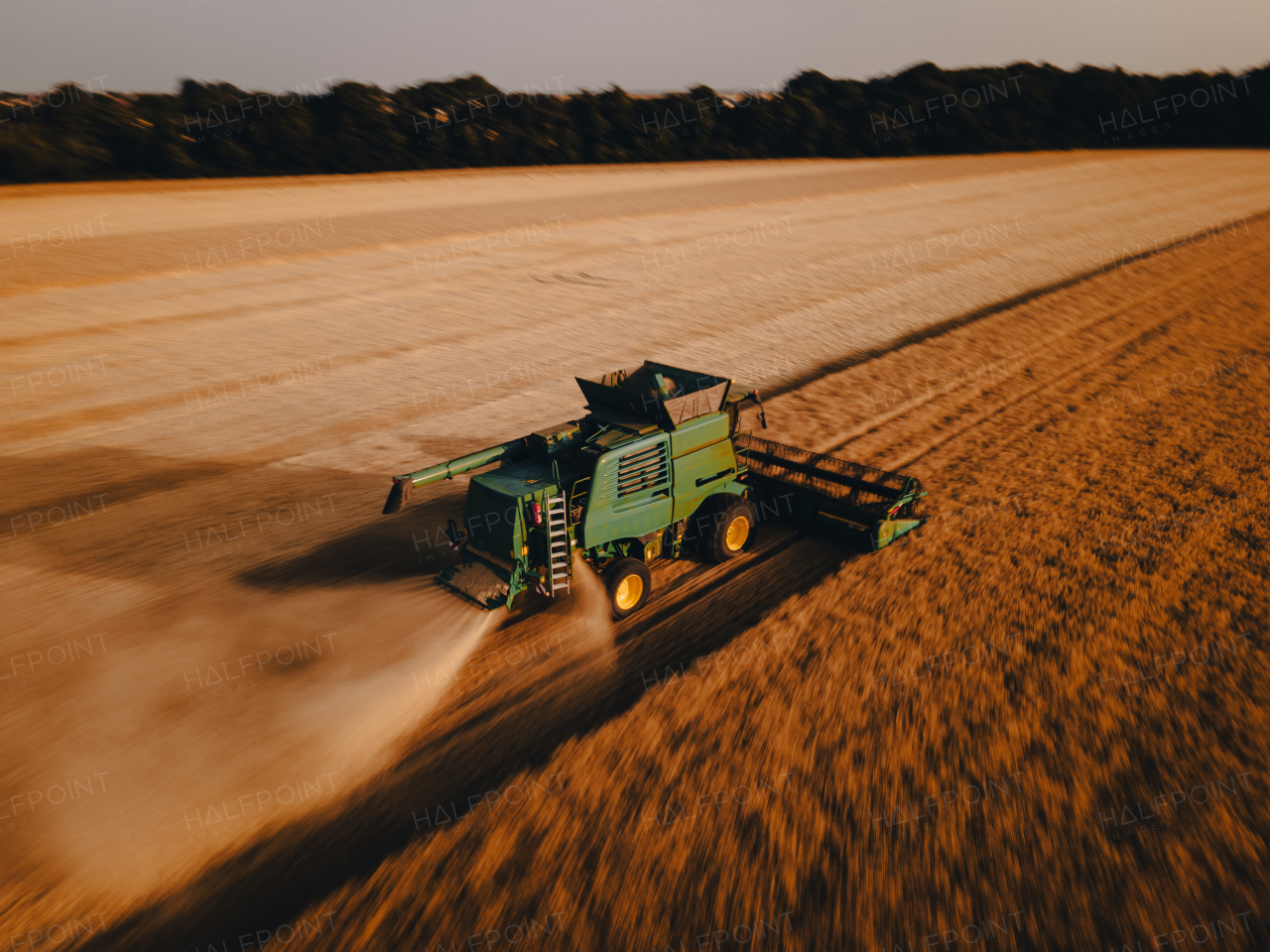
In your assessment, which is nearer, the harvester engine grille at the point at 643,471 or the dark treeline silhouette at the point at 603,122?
the harvester engine grille at the point at 643,471

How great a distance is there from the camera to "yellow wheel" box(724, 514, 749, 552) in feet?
31.1

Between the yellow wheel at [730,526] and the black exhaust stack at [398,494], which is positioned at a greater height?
the black exhaust stack at [398,494]

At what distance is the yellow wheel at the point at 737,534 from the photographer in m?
9.48

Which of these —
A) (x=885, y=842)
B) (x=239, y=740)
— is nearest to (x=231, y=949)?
(x=239, y=740)

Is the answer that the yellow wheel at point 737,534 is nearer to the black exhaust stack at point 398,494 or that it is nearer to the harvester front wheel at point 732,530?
the harvester front wheel at point 732,530

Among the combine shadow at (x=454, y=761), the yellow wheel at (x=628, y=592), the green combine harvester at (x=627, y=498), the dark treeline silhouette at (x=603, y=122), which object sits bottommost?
the combine shadow at (x=454, y=761)

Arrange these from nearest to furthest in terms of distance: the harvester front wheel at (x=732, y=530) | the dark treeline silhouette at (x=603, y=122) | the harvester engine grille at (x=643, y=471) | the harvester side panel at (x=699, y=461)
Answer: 1. the harvester engine grille at (x=643, y=471)
2. the harvester side panel at (x=699, y=461)
3. the harvester front wheel at (x=732, y=530)
4. the dark treeline silhouette at (x=603, y=122)

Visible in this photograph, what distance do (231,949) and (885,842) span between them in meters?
4.89

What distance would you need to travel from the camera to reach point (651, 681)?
7.59 meters

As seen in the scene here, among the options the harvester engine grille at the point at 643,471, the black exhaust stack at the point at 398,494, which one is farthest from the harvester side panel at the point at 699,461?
the black exhaust stack at the point at 398,494

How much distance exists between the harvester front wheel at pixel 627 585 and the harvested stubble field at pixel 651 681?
29cm

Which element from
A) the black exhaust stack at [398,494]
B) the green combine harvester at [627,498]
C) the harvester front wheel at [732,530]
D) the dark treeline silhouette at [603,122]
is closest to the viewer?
the black exhaust stack at [398,494]

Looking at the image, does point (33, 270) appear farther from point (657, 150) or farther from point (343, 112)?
point (657, 150)

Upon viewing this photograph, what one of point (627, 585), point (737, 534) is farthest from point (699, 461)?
point (627, 585)
